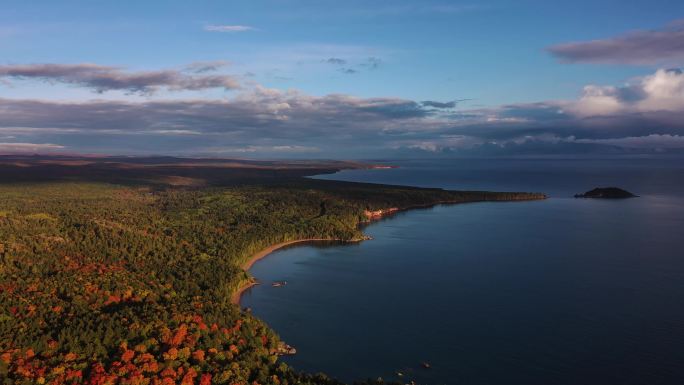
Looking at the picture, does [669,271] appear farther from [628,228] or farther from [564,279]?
[628,228]

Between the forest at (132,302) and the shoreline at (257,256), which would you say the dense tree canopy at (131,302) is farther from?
the shoreline at (257,256)

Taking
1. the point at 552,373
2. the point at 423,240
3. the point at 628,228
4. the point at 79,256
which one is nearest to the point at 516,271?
the point at 423,240

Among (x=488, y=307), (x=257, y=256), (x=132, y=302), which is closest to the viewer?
(x=132, y=302)

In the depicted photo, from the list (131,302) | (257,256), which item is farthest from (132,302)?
(257,256)

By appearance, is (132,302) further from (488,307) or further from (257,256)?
(488,307)

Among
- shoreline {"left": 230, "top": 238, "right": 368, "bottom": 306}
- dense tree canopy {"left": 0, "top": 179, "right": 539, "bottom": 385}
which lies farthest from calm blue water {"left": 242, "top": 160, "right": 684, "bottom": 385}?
dense tree canopy {"left": 0, "top": 179, "right": 539, "bottom": 385}

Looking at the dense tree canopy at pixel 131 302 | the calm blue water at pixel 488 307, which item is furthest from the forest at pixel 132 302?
the calm blue water at pixel 488 307

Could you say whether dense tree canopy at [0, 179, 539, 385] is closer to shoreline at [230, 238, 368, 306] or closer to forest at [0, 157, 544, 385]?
forest at [0, 157, 544, 385]

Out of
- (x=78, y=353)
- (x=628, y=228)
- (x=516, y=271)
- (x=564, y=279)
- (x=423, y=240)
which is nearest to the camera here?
(x=78, y=353)
